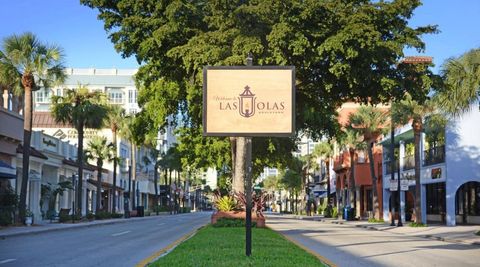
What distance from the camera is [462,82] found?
23.7 metres

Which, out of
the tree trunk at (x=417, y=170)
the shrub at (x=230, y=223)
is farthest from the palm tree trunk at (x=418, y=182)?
the shrub at (x=230, y=223)

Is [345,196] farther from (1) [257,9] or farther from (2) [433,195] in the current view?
(1) [257,9]

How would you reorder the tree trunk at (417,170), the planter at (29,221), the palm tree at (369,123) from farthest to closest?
the palm tree at (369,123), the tree trunk at (417,170), the planter at (29,221)

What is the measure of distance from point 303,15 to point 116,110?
38291mm

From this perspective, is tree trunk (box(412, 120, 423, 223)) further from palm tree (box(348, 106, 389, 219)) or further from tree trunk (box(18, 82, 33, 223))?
tree trunk (box(18, 82, 33, 223))

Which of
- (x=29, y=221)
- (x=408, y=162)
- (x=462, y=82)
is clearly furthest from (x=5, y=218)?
(x=408, y=162)

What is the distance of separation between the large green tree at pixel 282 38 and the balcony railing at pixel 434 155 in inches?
626

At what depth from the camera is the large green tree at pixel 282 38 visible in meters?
22.1

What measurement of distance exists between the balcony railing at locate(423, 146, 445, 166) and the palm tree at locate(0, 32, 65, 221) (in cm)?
2444

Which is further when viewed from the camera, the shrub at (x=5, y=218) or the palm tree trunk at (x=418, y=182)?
the palm tree trunk at (x=418, y=182)

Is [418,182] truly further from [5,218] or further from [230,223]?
[5,218]

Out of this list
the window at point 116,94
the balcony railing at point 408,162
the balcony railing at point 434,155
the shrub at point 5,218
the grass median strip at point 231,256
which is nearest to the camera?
the grass median strip at point 231,256

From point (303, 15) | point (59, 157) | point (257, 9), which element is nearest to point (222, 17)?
point (257, 9)

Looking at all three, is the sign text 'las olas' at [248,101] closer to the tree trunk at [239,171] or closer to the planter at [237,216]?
the planter at [237,216]
